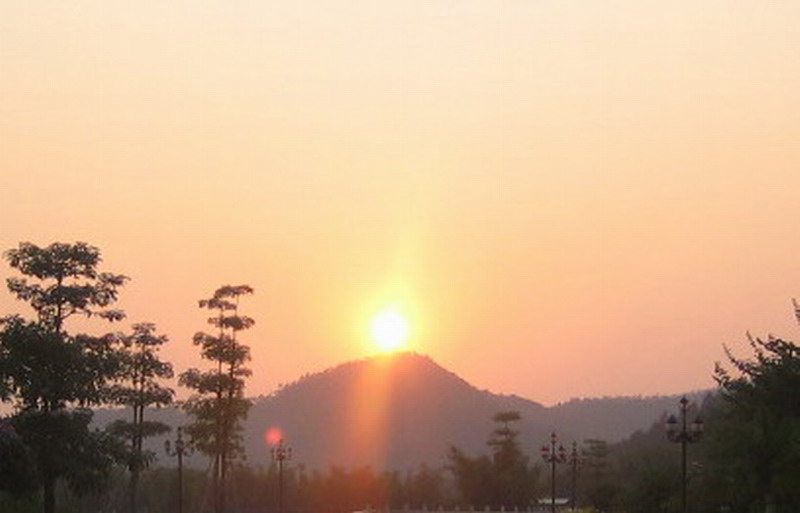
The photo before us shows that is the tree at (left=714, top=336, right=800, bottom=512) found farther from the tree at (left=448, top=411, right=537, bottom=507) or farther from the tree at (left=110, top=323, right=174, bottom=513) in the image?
the tree at (left=448, top=411, right=537, bottom=507)

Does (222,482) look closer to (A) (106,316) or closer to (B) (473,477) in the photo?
(A) (106,316)

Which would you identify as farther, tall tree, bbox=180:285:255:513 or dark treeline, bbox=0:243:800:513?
tall tree, bbox=180:285:255:513

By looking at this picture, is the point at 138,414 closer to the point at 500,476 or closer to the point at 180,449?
the point at 180,449

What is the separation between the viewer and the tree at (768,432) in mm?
44688

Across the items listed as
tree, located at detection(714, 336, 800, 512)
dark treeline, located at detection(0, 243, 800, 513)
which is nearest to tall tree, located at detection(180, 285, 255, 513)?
dark treeline, located at detection(0, 243, 800, 513)

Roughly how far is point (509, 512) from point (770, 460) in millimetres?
83374

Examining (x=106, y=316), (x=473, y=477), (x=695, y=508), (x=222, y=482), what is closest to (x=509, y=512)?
(x=473, y=477)

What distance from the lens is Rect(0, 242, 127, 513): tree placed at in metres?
52.1

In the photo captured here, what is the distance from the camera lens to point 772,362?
167 ft

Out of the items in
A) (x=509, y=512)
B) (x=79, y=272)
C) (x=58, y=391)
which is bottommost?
(x=509, y=512)

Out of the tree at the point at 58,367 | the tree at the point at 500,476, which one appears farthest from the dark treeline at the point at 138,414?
the tree at the point at 500,476

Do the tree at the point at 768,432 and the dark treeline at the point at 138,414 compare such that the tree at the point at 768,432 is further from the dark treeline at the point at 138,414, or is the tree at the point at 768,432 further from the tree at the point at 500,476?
the tree at the point at 500,476

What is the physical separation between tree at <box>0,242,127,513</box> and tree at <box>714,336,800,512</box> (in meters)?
22.5

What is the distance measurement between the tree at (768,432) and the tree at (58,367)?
22.5 meters
